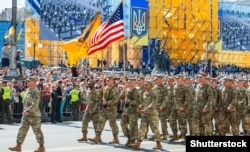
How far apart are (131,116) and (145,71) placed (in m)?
26.1

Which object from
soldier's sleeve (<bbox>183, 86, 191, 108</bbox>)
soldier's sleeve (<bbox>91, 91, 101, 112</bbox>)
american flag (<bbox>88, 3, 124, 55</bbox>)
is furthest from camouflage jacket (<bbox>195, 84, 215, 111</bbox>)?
american flag (<bbox>88, 3, 124, 55</bbox>)

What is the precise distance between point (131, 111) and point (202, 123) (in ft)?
5.99

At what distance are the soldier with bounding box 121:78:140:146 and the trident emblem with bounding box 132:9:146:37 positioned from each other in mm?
29271

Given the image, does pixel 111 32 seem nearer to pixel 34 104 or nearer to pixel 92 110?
pixel 92 110

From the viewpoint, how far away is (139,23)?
145ft

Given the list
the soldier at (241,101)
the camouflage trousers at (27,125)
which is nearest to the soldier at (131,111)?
the camouflage trousers at (27,125)

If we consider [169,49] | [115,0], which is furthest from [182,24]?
[115,0]

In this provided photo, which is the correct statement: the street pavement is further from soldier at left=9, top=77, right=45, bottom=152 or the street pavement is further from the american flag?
the american flag

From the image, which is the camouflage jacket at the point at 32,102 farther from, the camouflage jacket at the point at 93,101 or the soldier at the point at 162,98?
the soldier at the point at 162,98

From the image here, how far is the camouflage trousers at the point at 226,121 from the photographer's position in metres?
15.4

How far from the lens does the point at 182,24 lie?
4962cm

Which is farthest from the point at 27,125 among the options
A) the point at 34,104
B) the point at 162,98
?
the point at 162,98

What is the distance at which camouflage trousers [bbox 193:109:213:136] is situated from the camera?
14192 millimetres

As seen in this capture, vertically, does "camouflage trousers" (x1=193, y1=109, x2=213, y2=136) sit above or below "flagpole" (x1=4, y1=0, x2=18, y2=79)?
below
